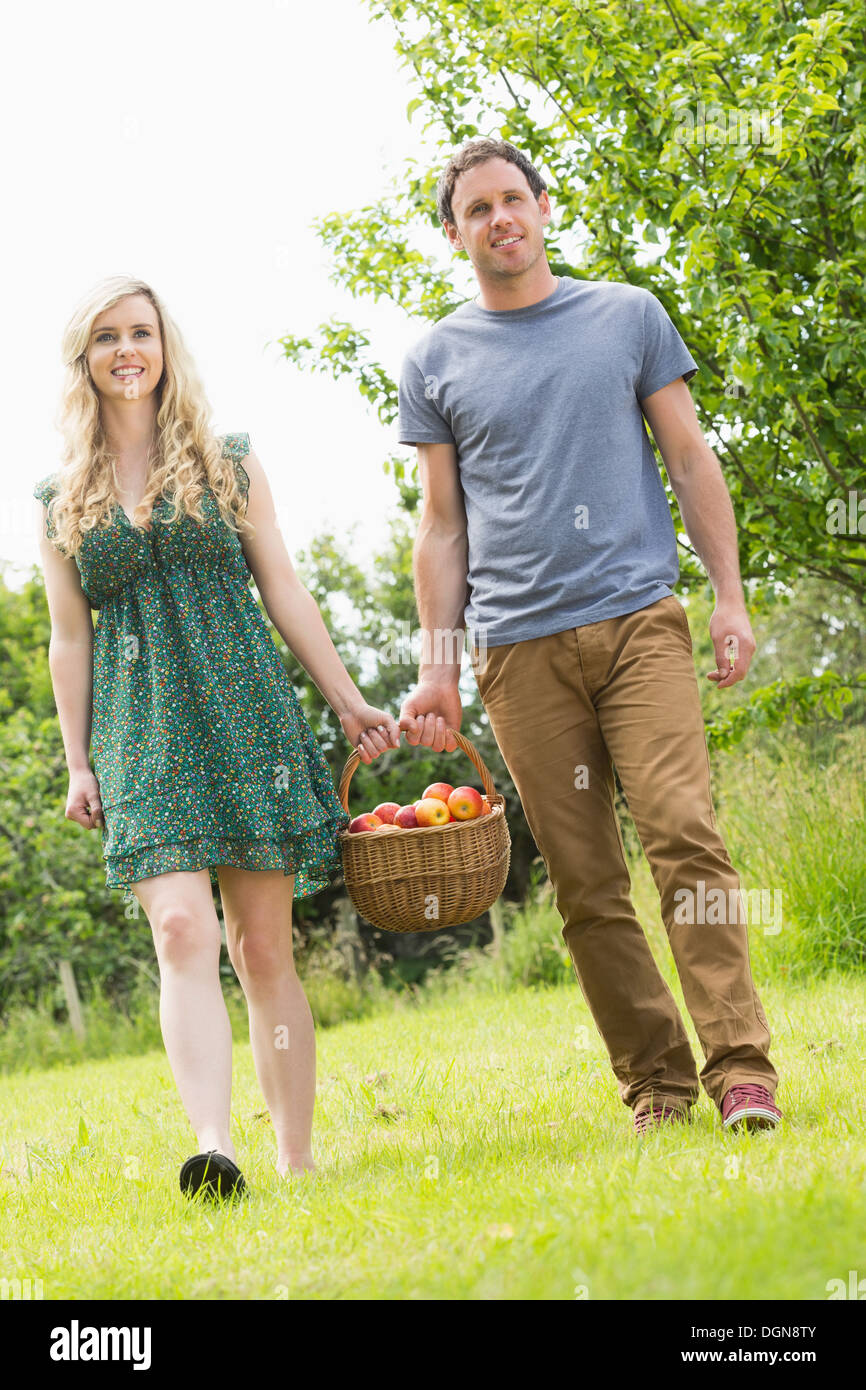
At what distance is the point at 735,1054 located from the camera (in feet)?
10.2

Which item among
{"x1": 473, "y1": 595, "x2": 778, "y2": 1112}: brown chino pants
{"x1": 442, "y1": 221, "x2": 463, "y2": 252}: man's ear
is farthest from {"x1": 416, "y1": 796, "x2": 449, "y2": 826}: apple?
{"x1": 442, "y1": 221, "x2": 463, "y2": 252}: man's ear

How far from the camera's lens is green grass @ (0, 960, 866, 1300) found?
6.73 feet

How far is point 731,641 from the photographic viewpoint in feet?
11.0

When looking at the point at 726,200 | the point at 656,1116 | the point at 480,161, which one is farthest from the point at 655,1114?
the point at 726,200

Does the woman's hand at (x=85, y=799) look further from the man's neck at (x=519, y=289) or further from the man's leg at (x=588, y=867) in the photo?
the man's neck at (x=519, y=289)

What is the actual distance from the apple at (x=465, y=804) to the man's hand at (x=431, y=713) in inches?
5.1

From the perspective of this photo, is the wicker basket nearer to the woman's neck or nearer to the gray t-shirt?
the gray t-shirt

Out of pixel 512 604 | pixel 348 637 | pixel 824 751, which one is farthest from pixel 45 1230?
pixel 348 637

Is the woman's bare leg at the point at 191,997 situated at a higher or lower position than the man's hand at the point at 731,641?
lower

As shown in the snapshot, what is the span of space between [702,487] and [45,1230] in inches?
92.0

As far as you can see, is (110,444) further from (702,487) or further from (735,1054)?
(735,1054)

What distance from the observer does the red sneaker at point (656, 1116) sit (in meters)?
3.23

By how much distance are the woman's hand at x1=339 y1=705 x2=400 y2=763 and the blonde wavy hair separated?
55 centimetres

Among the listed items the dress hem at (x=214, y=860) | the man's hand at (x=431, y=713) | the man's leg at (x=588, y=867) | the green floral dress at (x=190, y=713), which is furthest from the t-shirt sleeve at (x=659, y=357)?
the dress hem at (x=214, y=860)
